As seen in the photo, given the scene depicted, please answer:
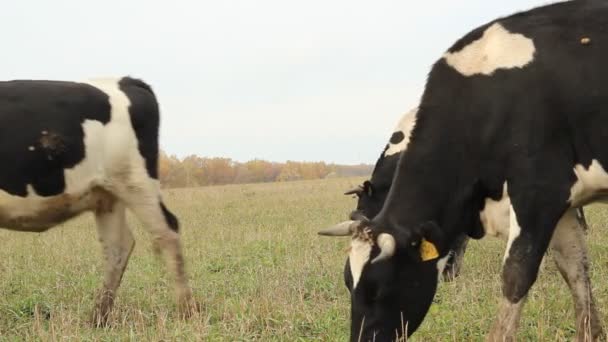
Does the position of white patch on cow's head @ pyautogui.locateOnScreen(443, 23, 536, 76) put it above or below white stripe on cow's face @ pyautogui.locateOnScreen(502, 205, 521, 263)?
above

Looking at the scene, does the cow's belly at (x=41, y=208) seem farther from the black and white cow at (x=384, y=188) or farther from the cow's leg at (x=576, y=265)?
the cow's leg at (x=576, y=265)

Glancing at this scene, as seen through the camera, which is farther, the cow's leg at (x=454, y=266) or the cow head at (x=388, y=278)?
the cow's leg at (x=454, y=266)

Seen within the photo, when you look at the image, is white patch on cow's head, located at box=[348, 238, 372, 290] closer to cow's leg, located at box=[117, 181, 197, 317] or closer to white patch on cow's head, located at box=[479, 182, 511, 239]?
white patch on cow's head, located at box=[479, 182, 511, 239]

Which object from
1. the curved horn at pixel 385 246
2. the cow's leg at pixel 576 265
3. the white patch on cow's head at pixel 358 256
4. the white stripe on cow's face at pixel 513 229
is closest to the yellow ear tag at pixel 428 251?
the curved horn at pixel 385 246

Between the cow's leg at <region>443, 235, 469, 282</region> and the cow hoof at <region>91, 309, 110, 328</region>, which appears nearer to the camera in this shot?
the cow hoof at <region>91, 309, 110, 328</region>

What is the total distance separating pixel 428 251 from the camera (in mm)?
4660

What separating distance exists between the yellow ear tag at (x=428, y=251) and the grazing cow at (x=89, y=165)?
2761 millimetres

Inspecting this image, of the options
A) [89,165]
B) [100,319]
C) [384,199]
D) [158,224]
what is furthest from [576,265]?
[89,165]

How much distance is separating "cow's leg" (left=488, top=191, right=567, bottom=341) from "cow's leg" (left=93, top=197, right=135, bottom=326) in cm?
404

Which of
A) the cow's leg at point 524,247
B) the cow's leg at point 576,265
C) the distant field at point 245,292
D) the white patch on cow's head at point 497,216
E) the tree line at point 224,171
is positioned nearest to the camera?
the cow's leg at point 524,247

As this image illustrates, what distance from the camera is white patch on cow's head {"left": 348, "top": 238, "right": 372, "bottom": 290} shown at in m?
4.63

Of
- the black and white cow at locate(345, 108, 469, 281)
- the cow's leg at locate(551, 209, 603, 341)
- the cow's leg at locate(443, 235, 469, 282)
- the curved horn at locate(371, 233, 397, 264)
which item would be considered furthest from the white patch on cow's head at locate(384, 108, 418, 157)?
the curved horn at locate(371, 233, 397, 264)

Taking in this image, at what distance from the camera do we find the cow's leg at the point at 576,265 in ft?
16.9

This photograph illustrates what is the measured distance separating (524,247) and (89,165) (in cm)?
425
